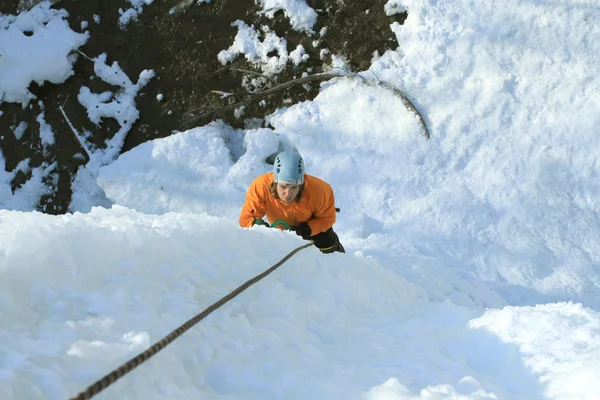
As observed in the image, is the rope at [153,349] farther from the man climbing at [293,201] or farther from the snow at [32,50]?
the snow at [32,50]

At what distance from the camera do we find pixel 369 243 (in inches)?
279

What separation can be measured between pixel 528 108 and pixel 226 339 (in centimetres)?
642

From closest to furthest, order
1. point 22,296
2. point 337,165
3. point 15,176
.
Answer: point 22,296 → point 337,165 → point 15,176

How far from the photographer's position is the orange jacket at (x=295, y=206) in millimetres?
5156

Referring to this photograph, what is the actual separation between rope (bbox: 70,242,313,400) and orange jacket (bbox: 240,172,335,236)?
2.00m

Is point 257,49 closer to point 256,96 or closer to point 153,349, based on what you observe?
point 256,96

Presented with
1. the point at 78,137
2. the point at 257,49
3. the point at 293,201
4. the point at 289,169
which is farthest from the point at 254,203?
the point at 78,137

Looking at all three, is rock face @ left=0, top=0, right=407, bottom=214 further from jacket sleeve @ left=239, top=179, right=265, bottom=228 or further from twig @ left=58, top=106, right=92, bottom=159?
jacket sleeve @ left=239, top=179, right=265, bottom=228

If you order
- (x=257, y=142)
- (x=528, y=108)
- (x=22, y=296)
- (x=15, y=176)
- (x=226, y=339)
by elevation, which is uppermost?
(x=15, y=176)

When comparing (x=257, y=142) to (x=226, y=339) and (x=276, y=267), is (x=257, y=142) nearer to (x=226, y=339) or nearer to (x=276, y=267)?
(x=276, y=267)

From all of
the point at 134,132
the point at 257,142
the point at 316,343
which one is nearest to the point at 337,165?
the point at 257,142

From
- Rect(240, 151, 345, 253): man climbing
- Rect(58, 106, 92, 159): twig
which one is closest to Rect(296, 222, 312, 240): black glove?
Rect(240, 151, 345, 253): man climbing

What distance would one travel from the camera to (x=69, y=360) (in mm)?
1784

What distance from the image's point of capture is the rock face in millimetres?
8586
